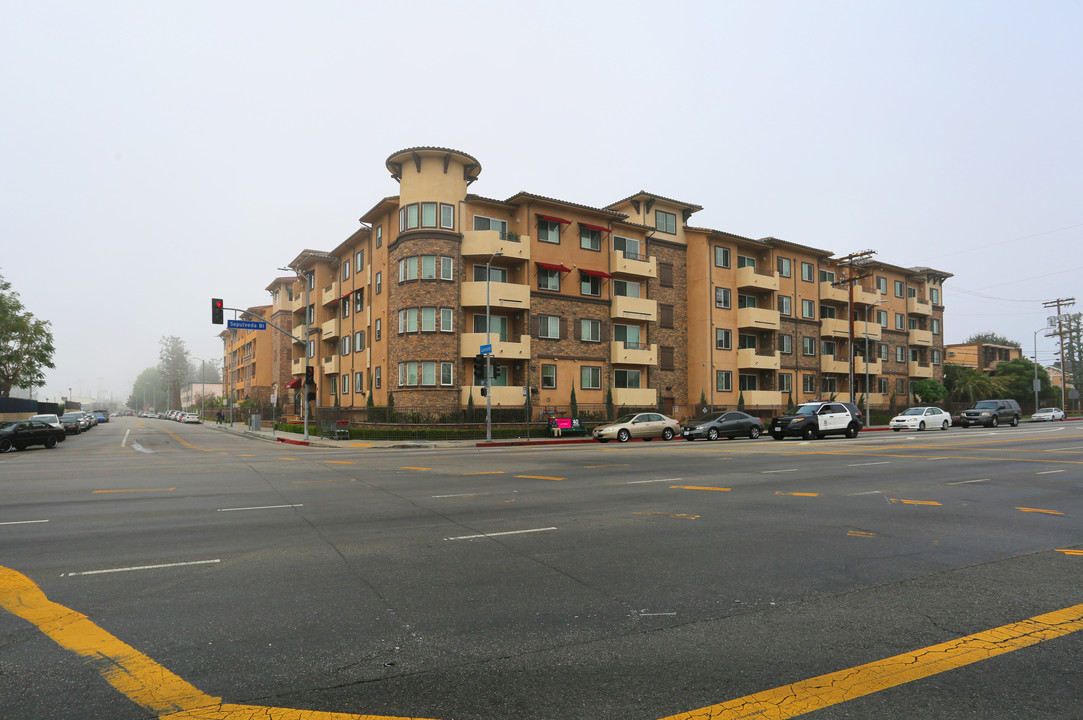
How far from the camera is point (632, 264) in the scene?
138ft

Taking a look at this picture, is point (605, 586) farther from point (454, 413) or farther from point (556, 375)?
point (556, 375)

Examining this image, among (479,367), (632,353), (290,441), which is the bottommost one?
(290,441)

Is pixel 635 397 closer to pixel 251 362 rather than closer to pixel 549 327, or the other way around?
pixel 549 327

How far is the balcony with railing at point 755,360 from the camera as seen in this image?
4709cm

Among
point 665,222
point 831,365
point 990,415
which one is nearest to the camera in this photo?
point 990,415

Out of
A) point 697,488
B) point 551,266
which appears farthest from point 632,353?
point 697,488

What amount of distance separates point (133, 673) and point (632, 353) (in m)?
39.2

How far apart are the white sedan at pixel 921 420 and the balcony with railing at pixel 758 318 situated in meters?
10.9

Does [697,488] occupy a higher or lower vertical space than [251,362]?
lower

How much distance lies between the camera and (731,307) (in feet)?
157

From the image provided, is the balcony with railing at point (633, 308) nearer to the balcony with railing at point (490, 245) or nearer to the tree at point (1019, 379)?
the balcony with railing at point (490, 245)

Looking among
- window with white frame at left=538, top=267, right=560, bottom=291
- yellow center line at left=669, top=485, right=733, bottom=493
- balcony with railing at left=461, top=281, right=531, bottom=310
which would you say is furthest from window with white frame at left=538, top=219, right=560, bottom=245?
yellow center line at left=669, top=485, right=733, bottom=493

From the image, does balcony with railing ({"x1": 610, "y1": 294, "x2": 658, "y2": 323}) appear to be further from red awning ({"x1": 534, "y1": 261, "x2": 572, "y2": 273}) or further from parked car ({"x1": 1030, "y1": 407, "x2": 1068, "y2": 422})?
parked car ({"x1": 1030, "y1": 407, "x2": 1068, "y2": 422})

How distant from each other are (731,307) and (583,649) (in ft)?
151
